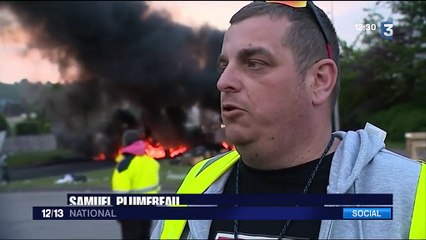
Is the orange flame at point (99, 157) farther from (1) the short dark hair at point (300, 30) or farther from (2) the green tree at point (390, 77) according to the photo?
(1) the short dark hair at point (300, 30)

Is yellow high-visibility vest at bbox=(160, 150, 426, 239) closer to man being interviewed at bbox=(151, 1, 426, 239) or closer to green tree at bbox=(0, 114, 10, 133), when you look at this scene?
man being interviewed at bbox=(151, 1, 426, 239)

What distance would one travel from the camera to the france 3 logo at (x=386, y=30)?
1166mm

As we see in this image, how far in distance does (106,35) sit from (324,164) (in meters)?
7.27

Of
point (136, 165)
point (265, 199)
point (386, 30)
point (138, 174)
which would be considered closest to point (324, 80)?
point (265, 199)

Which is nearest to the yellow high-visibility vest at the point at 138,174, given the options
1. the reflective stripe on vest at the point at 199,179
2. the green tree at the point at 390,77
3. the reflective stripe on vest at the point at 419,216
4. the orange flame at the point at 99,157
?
the green tree at the point at 390,77

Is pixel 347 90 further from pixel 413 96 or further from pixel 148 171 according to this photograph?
pixel 148 171

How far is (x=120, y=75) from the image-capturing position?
7.89 meters

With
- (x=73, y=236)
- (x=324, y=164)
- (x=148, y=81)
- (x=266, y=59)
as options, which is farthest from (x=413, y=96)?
(x=148, y=81)

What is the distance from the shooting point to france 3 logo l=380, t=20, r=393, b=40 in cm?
117

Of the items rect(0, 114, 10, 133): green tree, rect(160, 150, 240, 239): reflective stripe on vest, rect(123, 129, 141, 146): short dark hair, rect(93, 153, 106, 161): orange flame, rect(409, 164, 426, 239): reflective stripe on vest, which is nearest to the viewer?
rect(409, 164, 426, 239): reflective stripe on vest

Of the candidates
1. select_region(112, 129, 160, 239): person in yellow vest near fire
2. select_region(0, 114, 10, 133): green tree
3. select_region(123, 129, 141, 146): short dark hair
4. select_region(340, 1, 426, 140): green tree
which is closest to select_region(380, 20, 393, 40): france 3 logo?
select_region(340, 1, 426, 140): green tree

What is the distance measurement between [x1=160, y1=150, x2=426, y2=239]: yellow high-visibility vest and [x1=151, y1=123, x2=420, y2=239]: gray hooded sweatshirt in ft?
0.03

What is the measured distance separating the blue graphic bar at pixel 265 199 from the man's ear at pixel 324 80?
0.49 ft

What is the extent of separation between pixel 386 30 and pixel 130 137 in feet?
9.76
